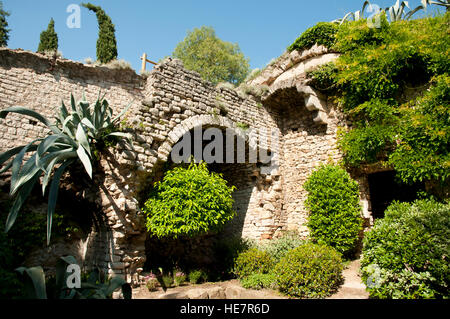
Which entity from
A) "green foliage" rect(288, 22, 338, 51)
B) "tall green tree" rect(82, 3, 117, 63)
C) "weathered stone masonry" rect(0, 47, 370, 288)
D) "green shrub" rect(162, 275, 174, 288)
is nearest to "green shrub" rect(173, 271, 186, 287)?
"green shrub" rect(162, 275, 174, 288)

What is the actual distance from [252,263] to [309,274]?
5.97ft

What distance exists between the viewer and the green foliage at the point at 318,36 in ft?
27.5

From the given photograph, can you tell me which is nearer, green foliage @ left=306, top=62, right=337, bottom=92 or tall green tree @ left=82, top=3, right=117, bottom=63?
green foliage @ left=306, top=62, right=337, bottom=92

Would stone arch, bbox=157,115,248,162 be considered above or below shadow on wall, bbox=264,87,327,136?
below

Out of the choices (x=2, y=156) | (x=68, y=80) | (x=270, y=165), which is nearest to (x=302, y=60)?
(x=270, y=165)

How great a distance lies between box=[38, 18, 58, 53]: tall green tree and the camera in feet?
38.5

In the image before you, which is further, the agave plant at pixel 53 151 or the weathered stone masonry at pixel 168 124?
the weathered stone masonry at pixel 168 124

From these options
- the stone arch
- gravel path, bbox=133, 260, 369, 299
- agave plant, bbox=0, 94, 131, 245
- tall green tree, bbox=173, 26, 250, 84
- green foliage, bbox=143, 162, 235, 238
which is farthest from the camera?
tall green tree, bbox=173, 26, 250, 84

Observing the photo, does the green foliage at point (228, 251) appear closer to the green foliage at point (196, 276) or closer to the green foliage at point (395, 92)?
the green foliage at point (196, 276)

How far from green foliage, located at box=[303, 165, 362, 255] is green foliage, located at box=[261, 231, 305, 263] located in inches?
21.5

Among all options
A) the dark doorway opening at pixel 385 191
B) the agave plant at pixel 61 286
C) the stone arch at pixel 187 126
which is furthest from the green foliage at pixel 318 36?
the agave plant at pixel 61 286

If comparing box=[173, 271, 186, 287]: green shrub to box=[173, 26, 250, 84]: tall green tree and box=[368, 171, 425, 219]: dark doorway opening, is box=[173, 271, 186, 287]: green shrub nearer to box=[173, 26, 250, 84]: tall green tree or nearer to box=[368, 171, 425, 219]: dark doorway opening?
box=[368, 171, 425, 219]: dark doorway opening

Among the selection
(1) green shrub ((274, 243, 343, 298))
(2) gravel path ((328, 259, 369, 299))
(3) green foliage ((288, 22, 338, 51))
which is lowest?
(2) gravel path ((328, 259, 369, 299))

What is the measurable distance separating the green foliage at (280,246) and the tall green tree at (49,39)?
1188 centimetres
